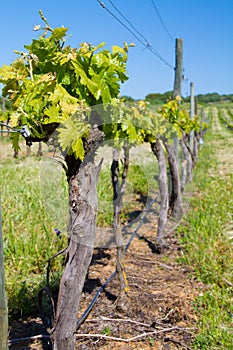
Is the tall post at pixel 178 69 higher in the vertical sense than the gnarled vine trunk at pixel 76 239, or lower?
higher

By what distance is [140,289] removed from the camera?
4.18 m

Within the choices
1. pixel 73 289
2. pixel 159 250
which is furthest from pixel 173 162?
pixel 73 289

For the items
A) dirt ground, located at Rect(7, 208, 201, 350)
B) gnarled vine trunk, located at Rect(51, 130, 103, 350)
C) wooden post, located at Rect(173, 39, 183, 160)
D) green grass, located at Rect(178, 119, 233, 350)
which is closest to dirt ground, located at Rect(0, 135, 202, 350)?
dirt ground, located at Rect(7, 208, 201, 350)

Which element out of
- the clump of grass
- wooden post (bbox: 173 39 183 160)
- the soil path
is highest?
wooden post (bbox: 173 39 183 160)

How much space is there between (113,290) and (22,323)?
3.28 feet

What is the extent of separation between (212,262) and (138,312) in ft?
4.28

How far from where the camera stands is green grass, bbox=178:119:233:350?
10.8 feet

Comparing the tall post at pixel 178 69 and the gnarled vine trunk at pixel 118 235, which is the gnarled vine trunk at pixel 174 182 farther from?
the gnarled vine trunk at pixel 118 235

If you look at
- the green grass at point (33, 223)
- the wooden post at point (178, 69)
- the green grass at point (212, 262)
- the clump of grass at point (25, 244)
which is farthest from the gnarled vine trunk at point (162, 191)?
the wooden post at point (178, 69)

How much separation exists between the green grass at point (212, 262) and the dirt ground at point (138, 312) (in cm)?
12

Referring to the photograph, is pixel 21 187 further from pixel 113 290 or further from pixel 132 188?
pixel 113 290

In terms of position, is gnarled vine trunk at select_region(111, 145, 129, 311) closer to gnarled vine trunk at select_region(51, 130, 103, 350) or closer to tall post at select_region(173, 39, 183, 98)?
gnarled vine trunk at select_region(51, 130, 103, 350)

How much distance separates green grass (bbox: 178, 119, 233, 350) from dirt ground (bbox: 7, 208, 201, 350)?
0.12 m

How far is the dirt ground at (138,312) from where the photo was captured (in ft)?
10.5
